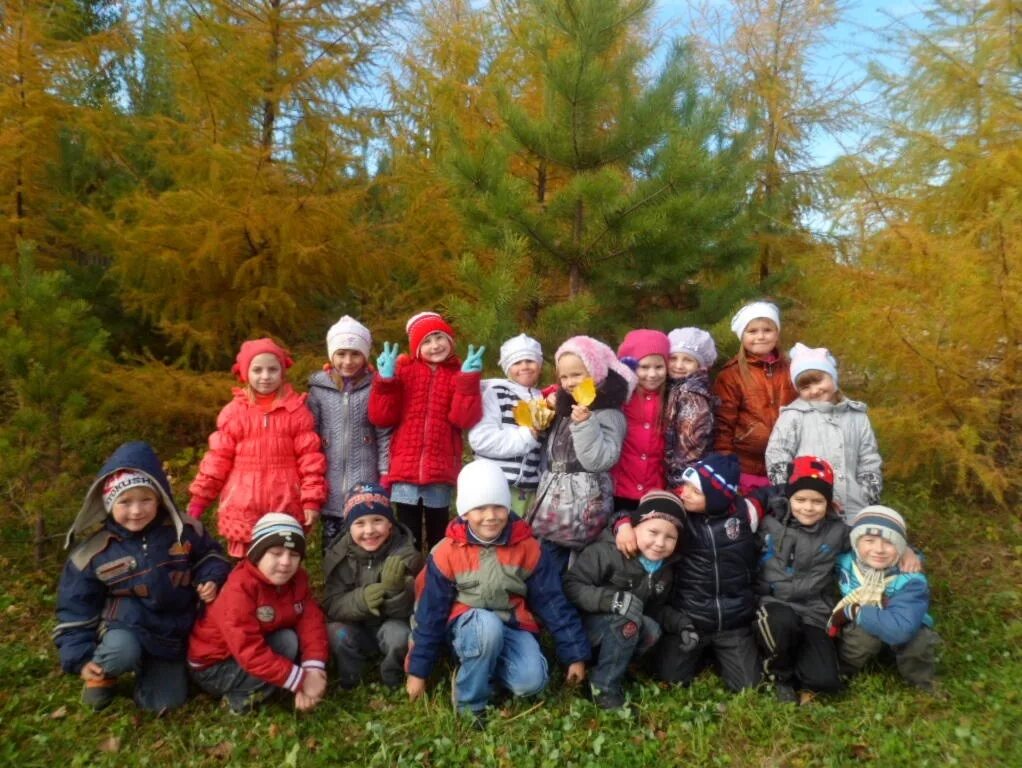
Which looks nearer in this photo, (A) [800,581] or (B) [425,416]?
(A) [800,581]

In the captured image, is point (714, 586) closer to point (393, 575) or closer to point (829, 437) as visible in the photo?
point (829, 437)

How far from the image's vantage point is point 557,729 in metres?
3.13

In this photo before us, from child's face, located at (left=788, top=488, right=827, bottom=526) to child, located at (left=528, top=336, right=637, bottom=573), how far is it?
3.18 ft

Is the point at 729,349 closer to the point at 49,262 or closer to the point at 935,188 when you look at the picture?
the point at 935,188

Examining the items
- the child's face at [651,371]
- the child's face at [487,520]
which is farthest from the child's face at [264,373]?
the child's face at [651,371]

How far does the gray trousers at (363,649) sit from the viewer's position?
11.3 feet

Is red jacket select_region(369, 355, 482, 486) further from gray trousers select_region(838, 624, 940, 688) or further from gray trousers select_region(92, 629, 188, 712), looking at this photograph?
gray trousers select_region(838, 624, 940, 688)

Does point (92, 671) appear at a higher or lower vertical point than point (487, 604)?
lower

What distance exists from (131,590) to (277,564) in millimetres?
723

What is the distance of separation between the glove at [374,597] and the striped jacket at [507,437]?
931mm

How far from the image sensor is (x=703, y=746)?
9.84 ft

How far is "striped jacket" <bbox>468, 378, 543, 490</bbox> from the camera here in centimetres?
386

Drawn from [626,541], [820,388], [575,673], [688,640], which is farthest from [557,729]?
[820,388]

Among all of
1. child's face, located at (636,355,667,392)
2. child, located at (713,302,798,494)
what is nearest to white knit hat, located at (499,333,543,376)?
child's face, located at (636,355,667,392)
